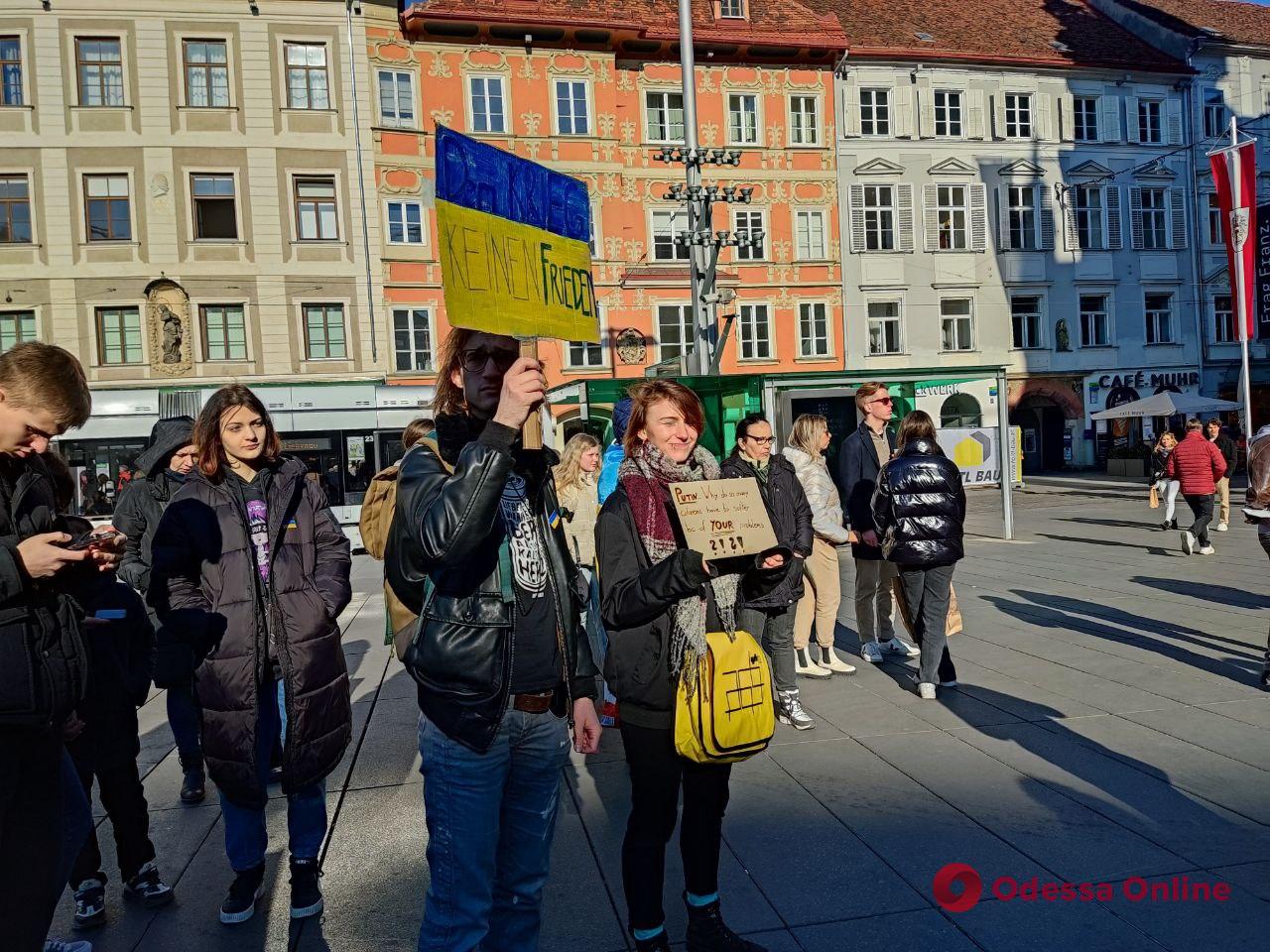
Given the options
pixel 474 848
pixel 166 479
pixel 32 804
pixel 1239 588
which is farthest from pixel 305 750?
pixel 1239 588

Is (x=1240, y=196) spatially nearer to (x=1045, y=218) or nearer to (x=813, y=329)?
(x=813, y=329)

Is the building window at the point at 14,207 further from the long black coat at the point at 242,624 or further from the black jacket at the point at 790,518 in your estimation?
the long black coat at the point at 242,624

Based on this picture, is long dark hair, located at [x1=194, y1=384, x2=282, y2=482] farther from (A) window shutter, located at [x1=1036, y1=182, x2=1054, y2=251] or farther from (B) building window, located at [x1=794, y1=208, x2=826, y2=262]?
(A) window shutter, located at [x1=1036, y1=182, x2=1054, y2=251]

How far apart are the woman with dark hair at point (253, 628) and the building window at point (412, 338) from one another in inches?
922

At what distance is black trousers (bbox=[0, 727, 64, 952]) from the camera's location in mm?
2496

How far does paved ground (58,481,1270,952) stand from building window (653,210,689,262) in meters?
23.2

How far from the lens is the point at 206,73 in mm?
24969

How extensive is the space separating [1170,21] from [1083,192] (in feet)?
26.1

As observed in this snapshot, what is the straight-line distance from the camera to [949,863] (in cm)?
375

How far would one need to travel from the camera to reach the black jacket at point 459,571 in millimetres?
2201

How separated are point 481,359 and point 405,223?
85.0 feet

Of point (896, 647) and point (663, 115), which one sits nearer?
point (896, 647)

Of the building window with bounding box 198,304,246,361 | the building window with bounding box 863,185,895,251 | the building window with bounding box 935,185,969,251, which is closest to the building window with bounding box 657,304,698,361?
the building window with bounding box 863,185,895,251

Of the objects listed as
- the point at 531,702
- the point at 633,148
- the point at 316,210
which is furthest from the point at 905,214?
the point at 531,702
